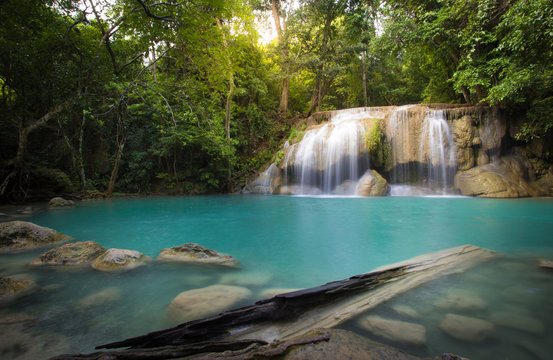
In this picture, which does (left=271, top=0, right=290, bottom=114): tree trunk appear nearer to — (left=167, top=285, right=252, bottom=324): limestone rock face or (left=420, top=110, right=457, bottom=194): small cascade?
(left=420, top=110, right=457, bottom=194): small cascade

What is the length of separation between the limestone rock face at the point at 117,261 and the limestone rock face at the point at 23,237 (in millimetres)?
1952

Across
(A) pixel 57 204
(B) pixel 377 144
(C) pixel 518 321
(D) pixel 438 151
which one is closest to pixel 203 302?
(C) pixel 518 321

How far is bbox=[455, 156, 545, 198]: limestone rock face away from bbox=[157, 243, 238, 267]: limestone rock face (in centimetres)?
1282

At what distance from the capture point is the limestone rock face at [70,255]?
136 inches

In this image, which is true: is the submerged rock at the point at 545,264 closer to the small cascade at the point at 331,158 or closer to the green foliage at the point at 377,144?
the small cascade at the point at 331,158

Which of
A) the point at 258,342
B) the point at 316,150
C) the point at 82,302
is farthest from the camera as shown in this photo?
the point at 316,150

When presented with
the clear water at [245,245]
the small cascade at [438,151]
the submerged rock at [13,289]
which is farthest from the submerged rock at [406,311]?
the small cascade at [438,151]

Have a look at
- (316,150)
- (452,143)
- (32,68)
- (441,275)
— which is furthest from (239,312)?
(452,143)

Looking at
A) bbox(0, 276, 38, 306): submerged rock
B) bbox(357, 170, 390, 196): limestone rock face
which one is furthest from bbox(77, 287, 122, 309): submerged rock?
bbox(357, 170, 390, 196): limestone rock face

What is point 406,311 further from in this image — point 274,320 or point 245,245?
point 245,245

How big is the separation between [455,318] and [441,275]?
0.99 meters

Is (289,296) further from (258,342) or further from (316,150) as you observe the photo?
(316,150)

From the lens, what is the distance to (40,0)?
17.4ft

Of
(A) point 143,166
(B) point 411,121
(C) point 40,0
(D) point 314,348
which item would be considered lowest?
(D) point 314,348
